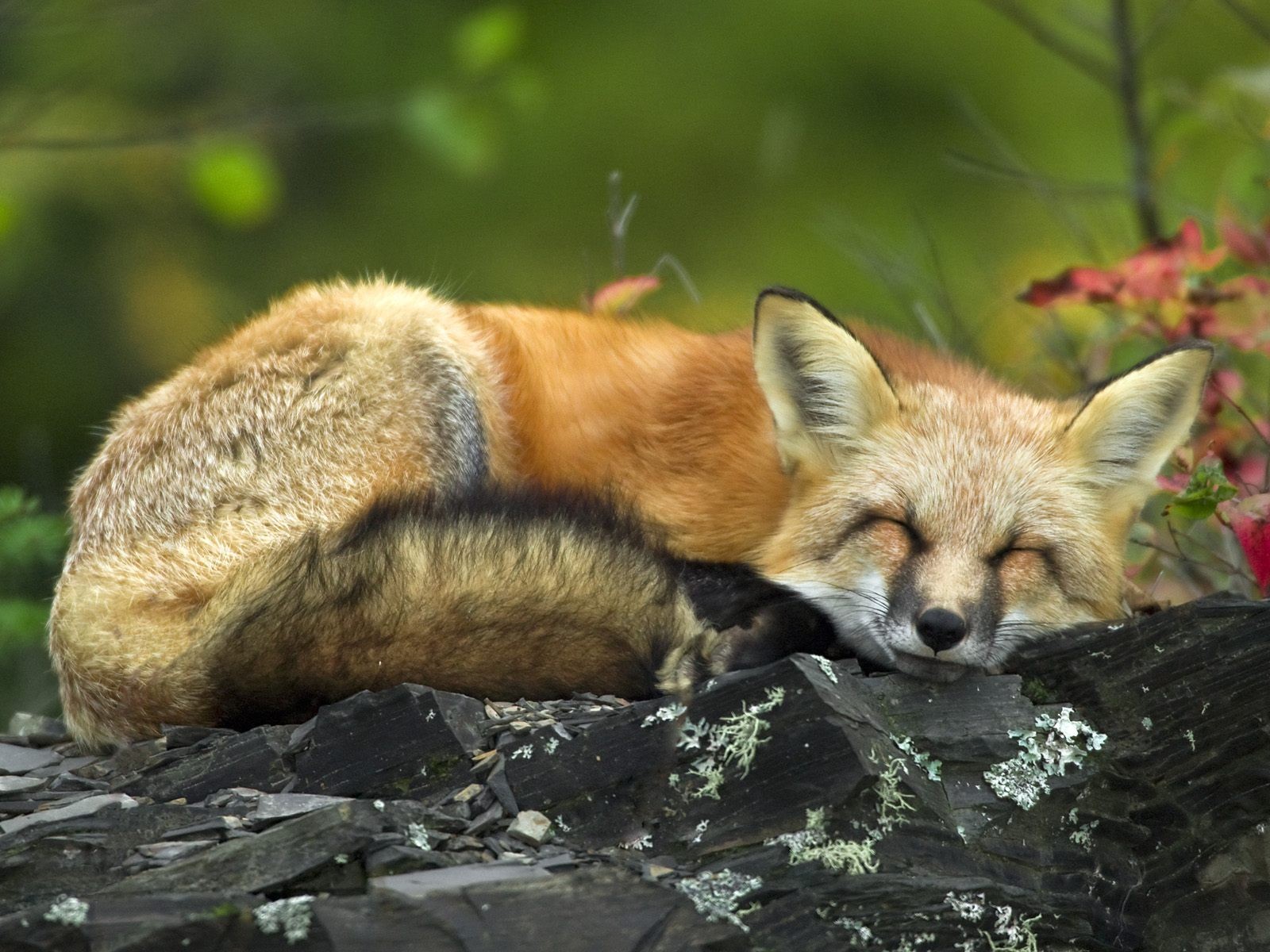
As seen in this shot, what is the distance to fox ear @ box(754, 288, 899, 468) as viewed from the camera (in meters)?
3.91

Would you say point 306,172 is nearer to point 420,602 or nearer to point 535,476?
point 535,476

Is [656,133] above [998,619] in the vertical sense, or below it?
above

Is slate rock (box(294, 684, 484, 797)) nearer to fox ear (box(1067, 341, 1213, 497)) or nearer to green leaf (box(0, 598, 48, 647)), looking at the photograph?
fox ear (box(1067, 341, 1213, 497))

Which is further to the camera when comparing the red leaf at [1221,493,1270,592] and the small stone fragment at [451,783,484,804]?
the red leaf at [1221,493,1270,592]

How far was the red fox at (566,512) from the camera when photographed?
3.53 m

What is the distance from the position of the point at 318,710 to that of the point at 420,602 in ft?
1.27

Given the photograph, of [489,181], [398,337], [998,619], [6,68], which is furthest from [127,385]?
[998,619]

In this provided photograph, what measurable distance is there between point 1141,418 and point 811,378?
3.21 feet

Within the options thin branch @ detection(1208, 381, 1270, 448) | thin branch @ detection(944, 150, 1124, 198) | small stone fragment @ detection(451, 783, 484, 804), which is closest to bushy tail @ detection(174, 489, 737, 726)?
small stone fragment @ detection(451, 783, 484, 804)

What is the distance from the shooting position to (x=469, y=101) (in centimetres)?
693

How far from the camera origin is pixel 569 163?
11.8 meters

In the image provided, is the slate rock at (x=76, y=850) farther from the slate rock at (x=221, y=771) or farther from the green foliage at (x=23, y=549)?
the green foliage at (x=23, y=549)

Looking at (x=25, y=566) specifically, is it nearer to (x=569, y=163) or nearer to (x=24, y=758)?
(x=24, y=758)

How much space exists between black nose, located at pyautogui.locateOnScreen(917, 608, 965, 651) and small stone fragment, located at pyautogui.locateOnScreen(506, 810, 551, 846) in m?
1.07
